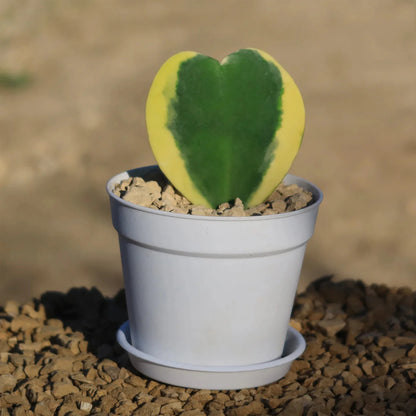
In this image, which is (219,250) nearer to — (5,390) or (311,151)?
(5,390)

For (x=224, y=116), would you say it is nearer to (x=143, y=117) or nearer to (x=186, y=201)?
(x=186, y=201)

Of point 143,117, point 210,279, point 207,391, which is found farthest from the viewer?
point 143,117

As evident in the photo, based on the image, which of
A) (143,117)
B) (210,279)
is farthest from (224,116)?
(143,117)

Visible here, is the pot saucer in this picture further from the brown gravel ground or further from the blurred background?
the blurred background

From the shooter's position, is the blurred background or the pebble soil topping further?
the blurred background

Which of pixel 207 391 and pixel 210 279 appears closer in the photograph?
pixel 210 279

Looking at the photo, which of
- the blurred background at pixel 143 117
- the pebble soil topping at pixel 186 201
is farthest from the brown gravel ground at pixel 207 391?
the pebble soil topping at pixel 186 201

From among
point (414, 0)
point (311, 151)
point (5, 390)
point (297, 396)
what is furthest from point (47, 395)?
point (414, 0)

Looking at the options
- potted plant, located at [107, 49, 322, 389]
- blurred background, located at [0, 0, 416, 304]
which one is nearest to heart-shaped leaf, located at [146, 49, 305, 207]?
potted plant, located at [107, 49, 322, 389]
